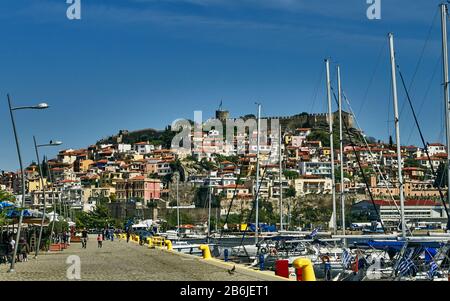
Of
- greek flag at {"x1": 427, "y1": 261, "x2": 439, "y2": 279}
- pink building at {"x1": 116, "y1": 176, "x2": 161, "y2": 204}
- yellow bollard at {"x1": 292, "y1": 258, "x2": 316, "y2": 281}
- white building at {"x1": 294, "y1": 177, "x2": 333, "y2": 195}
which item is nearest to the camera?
yellow bollard at {"x1": 292, "y1": 258, "x2": 316, "y2": 281}

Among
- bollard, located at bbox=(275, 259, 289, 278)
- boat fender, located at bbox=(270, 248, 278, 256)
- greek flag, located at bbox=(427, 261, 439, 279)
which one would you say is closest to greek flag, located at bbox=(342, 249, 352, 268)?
greek flag, located at bbox=(427, 261, 439, 279)

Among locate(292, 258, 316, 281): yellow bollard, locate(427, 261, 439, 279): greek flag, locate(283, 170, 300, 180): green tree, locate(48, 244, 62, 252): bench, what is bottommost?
locate(48, 244, 62, 252): bench

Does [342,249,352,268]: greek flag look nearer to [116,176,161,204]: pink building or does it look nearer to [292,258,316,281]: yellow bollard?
[292,258,316,281]: yellow bollard

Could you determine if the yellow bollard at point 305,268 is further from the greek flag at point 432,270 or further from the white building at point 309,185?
the white building at point 309,185

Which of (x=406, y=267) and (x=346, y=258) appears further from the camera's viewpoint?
(x=346, y=258)

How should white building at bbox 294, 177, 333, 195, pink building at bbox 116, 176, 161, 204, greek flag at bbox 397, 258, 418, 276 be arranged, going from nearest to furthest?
greek flag at bbox 397, 258, 418, 276, white building at bbox 294, 177, 333, 195, pink building at bbox 116, 176, 161, 204

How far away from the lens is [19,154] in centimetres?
2688

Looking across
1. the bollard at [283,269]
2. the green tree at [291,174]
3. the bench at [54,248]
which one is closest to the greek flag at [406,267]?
the bollard at [283,269]

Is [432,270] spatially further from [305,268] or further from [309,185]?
[309,185]

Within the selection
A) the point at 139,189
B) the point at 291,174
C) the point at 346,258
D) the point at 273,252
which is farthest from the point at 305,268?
the point at 291,174
